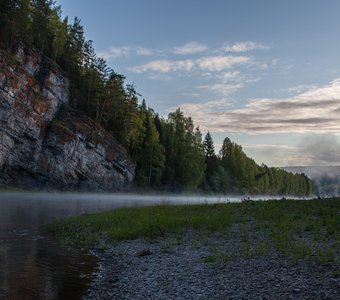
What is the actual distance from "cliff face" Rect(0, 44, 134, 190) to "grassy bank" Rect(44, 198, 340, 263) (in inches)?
1765

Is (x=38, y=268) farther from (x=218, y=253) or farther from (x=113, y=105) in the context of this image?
(x=113, y=105)

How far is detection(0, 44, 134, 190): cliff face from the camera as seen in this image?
2707 inches

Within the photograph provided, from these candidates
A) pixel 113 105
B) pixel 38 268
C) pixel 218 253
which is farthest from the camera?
pixel 113 105

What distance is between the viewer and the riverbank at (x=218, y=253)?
1243 centimetres

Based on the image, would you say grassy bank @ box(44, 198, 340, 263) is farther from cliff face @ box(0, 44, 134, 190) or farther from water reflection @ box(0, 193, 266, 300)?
cliff face @ box(0, 44, 134, 190)

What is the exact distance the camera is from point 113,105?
97250mm

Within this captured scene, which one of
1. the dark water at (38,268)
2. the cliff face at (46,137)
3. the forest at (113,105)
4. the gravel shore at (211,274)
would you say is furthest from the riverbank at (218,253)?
the forest at (113,105)

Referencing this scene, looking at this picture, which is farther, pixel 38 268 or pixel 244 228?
pixel 244 228

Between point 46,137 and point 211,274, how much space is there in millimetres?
67905

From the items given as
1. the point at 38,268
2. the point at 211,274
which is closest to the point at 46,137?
the point at 38,268

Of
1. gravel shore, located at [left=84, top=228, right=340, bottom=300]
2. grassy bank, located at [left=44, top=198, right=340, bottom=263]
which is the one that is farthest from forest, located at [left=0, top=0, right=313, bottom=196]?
gravel shore, located at [left=84, top=228, right=340, bottom=300]

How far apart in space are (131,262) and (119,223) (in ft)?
33.2

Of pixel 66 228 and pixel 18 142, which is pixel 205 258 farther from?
pixel 18 142

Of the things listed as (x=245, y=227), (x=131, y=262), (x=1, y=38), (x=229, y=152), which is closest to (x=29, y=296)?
(x=131, y=262)
